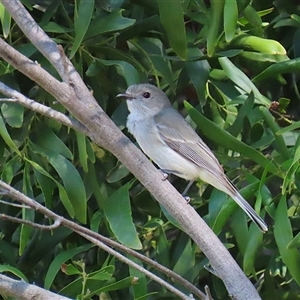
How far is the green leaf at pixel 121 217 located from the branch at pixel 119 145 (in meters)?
0.22

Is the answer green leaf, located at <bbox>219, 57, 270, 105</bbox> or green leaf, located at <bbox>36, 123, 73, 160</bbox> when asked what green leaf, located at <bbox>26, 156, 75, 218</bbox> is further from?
green leaf, located at <bbox>219, 57, 270, 105</bbox>

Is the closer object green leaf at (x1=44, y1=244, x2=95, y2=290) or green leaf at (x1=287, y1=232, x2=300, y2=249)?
green leaf at (x1=287, y1=232, x2=300, y2=249)

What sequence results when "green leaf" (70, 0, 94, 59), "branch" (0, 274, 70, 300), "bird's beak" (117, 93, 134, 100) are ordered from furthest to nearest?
"bird's beak" (117, 93, 134, 100) → "green leaf" (70, 0, 94, 59) → "branch" (0, 274, 70, 300)

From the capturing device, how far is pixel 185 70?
6.14 feet

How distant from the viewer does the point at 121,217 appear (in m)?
1.63

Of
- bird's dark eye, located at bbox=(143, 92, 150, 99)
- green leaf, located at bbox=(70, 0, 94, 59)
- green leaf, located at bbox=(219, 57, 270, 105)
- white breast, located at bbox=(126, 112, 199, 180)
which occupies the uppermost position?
green leaf, located at bbox=(70, 0, 94, 59)

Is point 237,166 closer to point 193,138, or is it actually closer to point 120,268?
point 193,138

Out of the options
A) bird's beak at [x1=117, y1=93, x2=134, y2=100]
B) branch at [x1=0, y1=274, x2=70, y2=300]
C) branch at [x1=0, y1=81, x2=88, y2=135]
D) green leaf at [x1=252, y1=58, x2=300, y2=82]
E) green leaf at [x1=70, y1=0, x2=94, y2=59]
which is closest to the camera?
branch at [x1=0, y1=274, x2=70, y2=300]

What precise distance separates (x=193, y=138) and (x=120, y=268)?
0.41 m

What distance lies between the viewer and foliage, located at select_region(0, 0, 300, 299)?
1.62 meters

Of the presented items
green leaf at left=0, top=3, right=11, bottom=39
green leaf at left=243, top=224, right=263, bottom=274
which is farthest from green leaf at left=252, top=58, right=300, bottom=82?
green leaf at left=0, top=3, right=11, bottom=39

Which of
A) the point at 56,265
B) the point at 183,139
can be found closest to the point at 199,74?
the point at 183,139

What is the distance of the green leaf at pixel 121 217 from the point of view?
5.07ft

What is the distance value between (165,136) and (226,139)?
551mm
